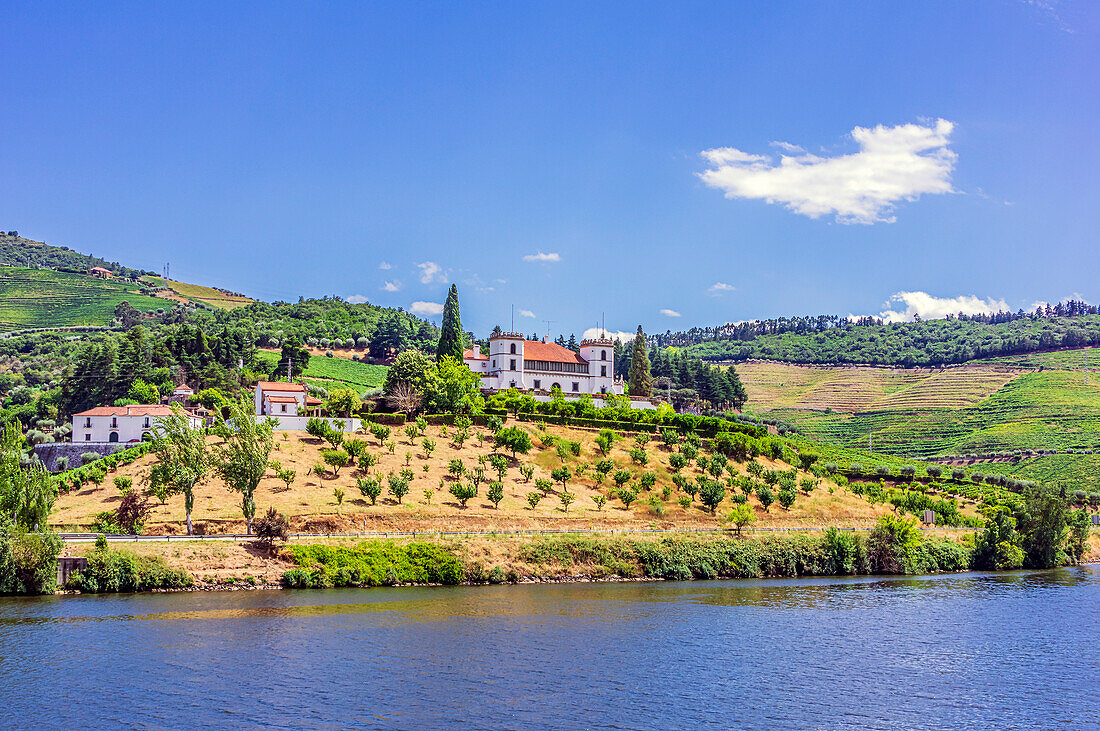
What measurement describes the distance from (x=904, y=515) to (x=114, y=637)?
69.1m

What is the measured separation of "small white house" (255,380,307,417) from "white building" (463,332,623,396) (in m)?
23.0

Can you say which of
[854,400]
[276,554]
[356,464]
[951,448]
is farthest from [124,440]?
[854,400]

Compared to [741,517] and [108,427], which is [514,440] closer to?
[741,517]

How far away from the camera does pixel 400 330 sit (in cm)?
15388

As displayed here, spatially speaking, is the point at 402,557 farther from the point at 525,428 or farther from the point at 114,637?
the point at 525,428

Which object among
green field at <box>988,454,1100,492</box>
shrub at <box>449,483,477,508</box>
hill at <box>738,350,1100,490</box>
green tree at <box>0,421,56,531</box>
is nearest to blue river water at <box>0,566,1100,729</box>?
green tree at <box>0,421,56,531</box>

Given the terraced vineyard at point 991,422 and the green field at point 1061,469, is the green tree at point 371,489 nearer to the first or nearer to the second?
the green field at point 1061,469

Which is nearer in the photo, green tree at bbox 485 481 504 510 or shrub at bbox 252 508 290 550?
shrub at bbox 252 508 290 550

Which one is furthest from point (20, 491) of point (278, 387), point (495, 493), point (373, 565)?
point (278, 387)

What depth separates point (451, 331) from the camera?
358ft

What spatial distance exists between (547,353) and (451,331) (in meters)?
12.2

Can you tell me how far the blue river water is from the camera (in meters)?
32.9

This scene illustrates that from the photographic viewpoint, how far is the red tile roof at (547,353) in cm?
10956

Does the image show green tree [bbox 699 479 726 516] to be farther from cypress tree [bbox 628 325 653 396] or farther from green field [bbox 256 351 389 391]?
green field [bbox 256 351 389 391]
